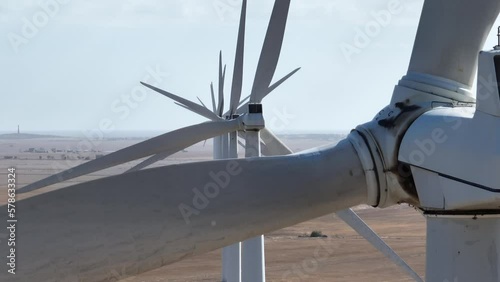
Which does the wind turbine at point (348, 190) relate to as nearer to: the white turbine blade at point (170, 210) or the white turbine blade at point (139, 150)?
the white turbine blade at point (170, 210)

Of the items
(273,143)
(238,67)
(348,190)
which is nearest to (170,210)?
(348,190)

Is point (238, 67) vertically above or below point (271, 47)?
below

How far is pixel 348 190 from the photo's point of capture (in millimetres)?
6418

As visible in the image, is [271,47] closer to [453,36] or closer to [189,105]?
[453,36]

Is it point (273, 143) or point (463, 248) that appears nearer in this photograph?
point (463, 248)

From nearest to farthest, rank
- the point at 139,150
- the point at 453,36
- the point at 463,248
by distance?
1. the point at 463,248
2. the point at 453,36
3. the point at 139,150

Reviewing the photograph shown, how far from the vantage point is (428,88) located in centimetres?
670

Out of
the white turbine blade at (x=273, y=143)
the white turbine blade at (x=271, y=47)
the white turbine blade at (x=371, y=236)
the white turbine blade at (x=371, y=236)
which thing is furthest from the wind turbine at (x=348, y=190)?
the white turbine blade at (x=273, y=143)

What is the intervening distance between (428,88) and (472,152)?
1.06 m

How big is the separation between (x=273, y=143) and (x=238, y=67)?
2.21 meters

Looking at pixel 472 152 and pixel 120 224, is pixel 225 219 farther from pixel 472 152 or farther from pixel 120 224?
pixel 472 152

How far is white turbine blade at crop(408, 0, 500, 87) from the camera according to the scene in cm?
652

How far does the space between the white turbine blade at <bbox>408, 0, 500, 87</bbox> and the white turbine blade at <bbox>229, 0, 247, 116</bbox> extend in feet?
30.6

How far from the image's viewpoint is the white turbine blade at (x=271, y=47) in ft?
29.8
